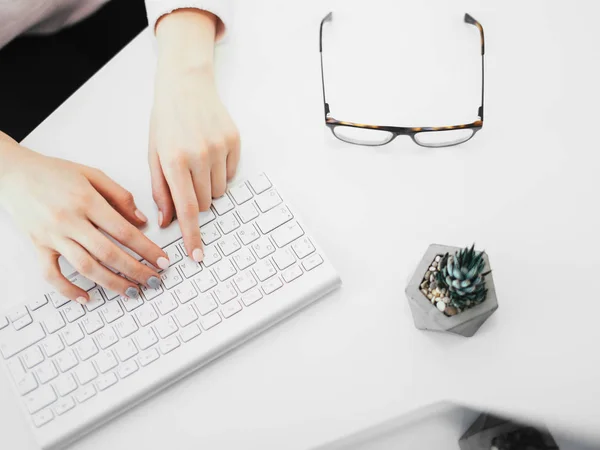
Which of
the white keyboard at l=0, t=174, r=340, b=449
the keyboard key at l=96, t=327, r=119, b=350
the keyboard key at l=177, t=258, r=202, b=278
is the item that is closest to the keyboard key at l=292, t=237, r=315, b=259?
the white keyboard at l=0, t=174, r=340, b=449

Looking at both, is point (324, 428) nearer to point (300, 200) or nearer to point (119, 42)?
point (300, 200)

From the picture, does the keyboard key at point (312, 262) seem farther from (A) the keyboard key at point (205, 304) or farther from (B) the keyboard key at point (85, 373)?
(B) the keyboard key at point (85, 373)

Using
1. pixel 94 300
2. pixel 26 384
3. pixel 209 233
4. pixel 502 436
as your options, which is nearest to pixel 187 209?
pixel 209 233

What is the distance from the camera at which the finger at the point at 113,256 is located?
543 millimetres

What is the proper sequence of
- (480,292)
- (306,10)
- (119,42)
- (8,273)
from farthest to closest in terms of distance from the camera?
(119,42), (306,10), (8,273), (480,292)

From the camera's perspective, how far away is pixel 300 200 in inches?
23.5

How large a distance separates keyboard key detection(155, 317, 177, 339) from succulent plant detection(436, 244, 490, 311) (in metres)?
0.27

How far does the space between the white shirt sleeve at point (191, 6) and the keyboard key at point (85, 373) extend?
425mm

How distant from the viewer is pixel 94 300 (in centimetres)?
56

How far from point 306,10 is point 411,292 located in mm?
418

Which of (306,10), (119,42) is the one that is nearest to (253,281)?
(306,10)

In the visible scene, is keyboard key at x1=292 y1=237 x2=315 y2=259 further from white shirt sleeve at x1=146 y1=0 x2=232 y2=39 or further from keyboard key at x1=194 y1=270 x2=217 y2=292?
white shirt sleeve at x1=146 y1=0 x2=232 y2=39

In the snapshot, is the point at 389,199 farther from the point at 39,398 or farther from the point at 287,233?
the point at 39,398

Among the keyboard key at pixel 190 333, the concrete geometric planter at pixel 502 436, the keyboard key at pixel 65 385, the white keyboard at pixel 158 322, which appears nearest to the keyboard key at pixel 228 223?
the white keyboard at pixel 158 322
